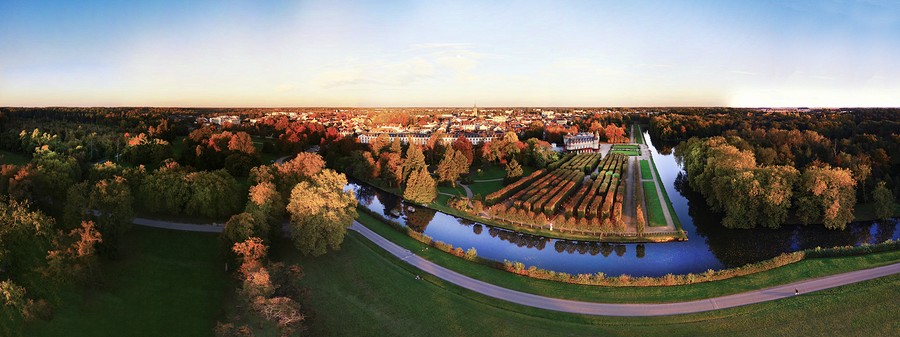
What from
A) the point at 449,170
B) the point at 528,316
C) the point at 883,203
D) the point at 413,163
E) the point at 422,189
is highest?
the point at 413,163

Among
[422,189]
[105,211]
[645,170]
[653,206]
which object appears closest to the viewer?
[105,211]

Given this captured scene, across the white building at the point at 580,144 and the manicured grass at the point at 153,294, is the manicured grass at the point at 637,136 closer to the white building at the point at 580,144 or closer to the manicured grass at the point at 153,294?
the white building at the point at 580,144

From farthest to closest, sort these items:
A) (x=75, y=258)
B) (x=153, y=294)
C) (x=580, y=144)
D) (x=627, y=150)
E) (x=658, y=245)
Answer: (x=580, y=144) < (x=627, y=150) < (x=658, y=245) < (x=153, y=294) < (x=75, y=258)

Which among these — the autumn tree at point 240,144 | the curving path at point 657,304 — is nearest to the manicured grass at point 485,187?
the curving path at point 657,304

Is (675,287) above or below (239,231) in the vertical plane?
below

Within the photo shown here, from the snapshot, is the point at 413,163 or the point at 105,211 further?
the point at 413,163

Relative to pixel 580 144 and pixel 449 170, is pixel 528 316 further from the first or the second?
pixel 580 144

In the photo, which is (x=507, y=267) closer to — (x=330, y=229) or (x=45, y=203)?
(x=330, y=229)

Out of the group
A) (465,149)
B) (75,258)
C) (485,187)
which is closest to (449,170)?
(485,187)
